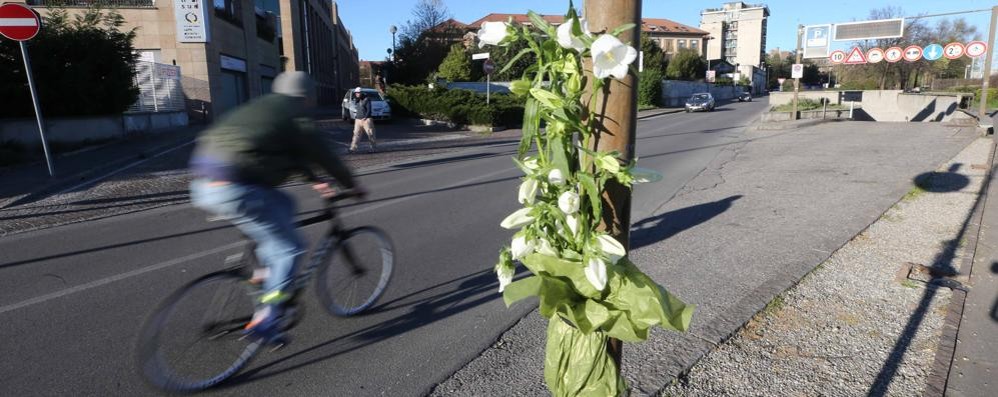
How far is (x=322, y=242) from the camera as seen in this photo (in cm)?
394

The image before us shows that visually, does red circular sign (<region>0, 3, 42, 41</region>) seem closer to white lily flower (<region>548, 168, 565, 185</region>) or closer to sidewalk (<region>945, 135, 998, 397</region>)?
white lily flower (<region>548, 168, 565, 185</region>)

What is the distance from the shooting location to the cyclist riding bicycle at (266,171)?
10.3ft

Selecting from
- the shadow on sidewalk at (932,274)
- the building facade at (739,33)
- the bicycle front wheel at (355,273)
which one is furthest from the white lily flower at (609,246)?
the building facade at (739,33)

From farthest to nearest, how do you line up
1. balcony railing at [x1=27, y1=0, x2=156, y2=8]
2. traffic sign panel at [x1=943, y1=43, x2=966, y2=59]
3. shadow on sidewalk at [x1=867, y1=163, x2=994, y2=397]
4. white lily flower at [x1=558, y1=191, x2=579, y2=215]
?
traffic sign panel at [x1=943, y1=43, x2=966, y2=59]
balcony railing at [x1=27, y1=0, x2=156, y2=8]
shadow on sidewalk at [x1=867, y1=163, x2=994, y2=397]
white lily flower at [x1=558, y1=191, x2=579, y2=215]

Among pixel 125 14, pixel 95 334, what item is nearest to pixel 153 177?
pixel 95 334

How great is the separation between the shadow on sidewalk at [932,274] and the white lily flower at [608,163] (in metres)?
2.43

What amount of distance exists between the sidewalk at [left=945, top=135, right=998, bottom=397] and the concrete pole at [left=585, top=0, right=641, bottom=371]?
2.54 m

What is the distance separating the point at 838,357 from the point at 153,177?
11.5m

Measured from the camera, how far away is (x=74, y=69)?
15.1 meters

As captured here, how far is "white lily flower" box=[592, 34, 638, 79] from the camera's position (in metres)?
1.26

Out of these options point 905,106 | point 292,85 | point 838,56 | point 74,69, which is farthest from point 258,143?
point 905,106

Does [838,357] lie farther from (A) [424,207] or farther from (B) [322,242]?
(A) [424,207]

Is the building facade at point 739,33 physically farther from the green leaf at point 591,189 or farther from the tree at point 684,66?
the green leaf at point 591,189

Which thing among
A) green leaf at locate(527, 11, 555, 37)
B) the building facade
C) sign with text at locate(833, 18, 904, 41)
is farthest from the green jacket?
the building facade
